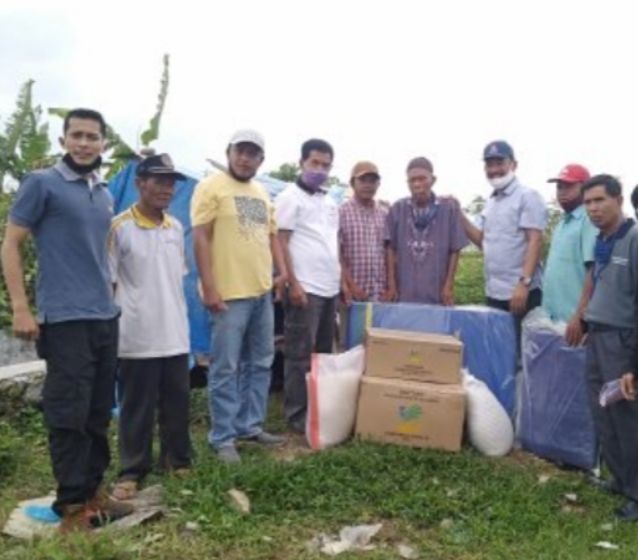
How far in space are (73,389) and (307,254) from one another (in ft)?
6.93

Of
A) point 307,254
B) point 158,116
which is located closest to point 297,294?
point 307,254

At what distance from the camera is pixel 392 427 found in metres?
Answer: 4.83

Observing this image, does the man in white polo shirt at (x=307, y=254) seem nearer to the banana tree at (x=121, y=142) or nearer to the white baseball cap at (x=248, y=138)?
the white baseball cap at (x=248, y=138)

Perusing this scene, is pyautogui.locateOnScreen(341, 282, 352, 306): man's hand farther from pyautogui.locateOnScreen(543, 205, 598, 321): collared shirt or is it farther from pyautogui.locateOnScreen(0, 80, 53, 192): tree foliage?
pyautogui.locateOnScreen(0, 80, 53, 192): tree foliage

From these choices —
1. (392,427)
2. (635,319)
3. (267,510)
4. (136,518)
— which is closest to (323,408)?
(392,427)

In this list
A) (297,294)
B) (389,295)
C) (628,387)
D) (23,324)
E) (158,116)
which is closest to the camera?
(23,324)

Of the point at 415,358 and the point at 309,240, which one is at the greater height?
the point at 309,240

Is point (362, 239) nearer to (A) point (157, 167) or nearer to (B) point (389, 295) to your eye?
(B) point (389, 295)

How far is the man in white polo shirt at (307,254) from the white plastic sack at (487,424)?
1.10 m

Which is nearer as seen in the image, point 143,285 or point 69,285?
point 69,285

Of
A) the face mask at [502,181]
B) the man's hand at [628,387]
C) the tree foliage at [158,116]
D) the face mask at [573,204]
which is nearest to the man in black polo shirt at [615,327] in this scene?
the man's hand at [628,387]

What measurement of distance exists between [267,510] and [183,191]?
311cm

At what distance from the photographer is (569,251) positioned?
4.76 m

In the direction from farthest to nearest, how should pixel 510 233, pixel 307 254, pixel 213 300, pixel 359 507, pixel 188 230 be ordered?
pixel 188 230 < pixel 510 233 < pixel 307 254 < pixel 213 300 < pixel 359 507
